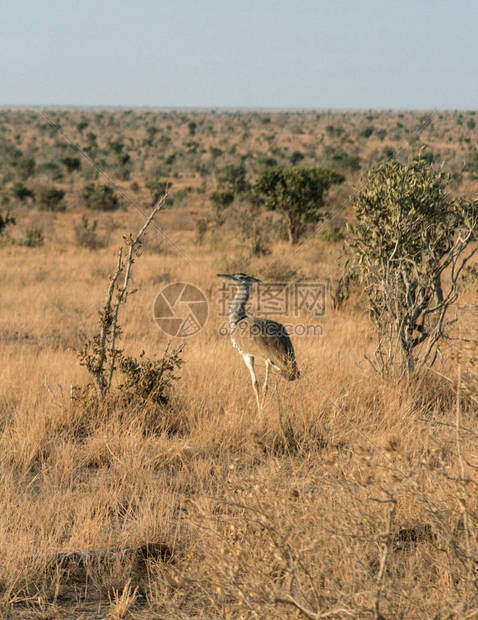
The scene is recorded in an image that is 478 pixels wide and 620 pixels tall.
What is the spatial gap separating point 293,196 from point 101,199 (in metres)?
11.5

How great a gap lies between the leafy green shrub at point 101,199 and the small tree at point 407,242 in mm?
21064

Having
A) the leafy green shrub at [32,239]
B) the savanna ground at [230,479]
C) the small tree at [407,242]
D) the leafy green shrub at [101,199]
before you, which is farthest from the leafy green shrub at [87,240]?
the small tree at [407,242]

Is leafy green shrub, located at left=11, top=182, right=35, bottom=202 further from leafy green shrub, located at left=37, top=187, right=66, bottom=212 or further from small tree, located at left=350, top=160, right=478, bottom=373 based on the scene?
small tree, located at left=350, top=160, right=478, bottom=373

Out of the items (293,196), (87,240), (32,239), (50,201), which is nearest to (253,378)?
(87,240)

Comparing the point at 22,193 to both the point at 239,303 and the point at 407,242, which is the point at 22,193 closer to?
the point at 239,303

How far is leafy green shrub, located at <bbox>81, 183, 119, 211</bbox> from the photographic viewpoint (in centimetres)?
2598

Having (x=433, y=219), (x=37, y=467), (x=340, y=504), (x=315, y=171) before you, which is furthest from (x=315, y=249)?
(x=340, y=504)

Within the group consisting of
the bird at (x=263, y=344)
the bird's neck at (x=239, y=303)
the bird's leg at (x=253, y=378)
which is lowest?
the bird's leg at (x=253, y=378)

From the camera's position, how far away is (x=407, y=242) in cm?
628

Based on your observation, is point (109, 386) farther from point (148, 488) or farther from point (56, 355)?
point (56, 355)

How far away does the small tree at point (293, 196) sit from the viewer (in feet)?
57.4

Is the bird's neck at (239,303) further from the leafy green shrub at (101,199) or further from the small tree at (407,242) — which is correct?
the leafy green shrub at (101,199)

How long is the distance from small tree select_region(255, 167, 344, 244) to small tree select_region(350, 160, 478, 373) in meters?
10.6

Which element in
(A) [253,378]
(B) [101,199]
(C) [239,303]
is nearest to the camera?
(A) [253,378]
